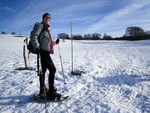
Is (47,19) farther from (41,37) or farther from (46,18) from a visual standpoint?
(41,37)

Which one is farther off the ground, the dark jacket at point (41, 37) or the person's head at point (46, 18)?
the person's head at point (46, 18)

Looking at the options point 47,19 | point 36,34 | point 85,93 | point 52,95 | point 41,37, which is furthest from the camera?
point 85,93

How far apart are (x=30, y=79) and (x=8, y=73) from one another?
1.93 m

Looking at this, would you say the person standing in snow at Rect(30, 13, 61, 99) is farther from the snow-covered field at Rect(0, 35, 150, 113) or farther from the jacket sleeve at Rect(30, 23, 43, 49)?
the snow-covered field at Rect(0, 35, 150, 113)

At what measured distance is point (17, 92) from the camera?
23.1 ft

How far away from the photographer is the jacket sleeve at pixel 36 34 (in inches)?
222

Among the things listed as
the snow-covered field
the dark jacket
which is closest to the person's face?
the dark jacket

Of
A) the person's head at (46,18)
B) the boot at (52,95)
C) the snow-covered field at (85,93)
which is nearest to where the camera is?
the snow-covered field at (85,93)

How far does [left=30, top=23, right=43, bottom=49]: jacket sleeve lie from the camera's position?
563cm

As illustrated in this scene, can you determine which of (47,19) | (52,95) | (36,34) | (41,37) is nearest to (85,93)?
(52,95)

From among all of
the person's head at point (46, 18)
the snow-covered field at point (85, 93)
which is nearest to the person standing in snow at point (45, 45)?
the person's head at point (46, 18)

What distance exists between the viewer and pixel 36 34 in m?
5.73

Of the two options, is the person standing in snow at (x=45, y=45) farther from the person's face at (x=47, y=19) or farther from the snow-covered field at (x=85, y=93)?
the snow-covered field at (x=85, y=93)

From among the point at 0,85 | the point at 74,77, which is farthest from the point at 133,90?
the point at 0,85
